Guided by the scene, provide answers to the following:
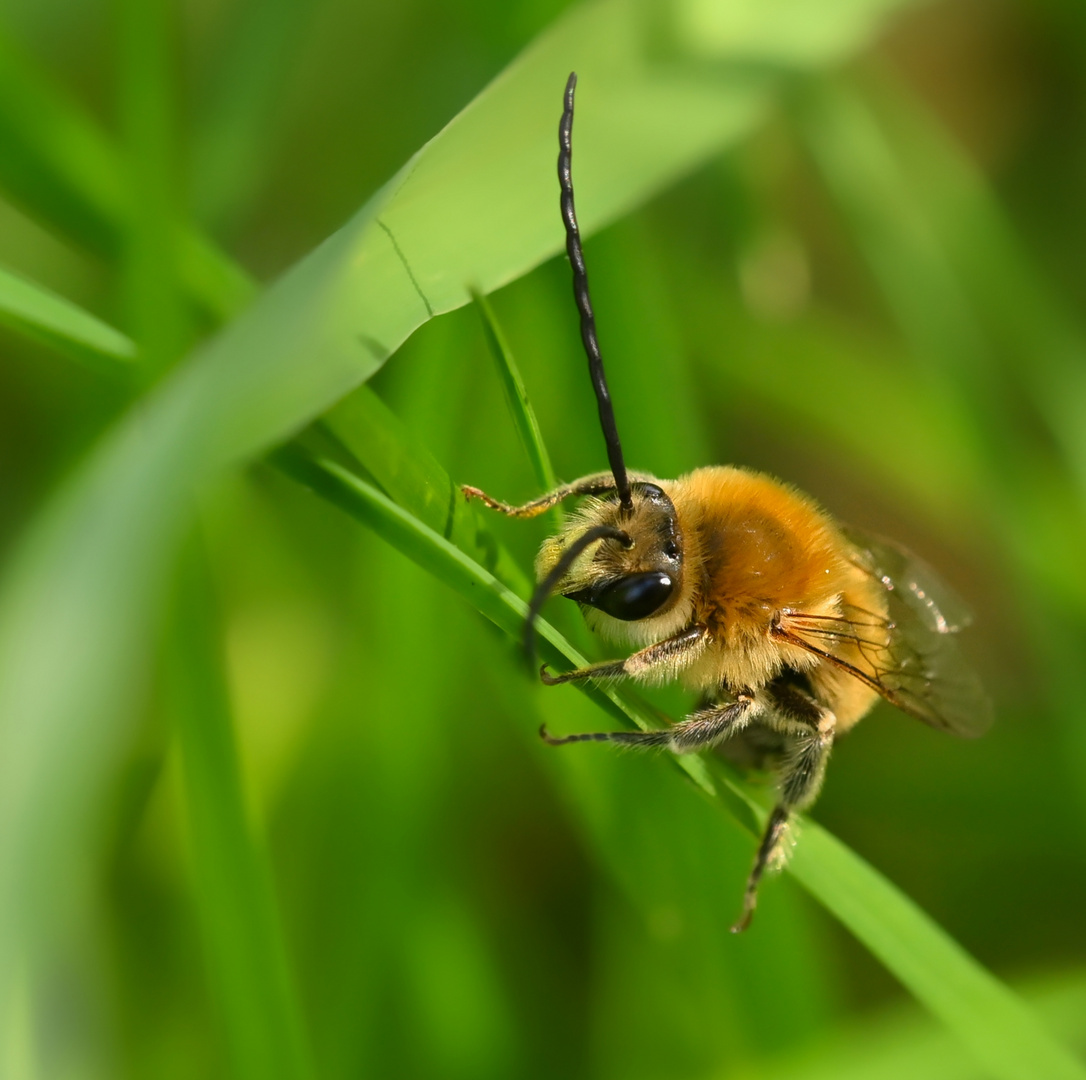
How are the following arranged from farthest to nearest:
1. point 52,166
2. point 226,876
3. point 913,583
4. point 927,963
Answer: point 913,583 < point 52,166 < point 927,963 < point 226,876

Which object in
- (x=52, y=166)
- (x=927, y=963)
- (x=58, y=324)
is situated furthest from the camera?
(x=52, y=166)

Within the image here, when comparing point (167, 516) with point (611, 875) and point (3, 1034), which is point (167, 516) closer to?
point (3, 1034)

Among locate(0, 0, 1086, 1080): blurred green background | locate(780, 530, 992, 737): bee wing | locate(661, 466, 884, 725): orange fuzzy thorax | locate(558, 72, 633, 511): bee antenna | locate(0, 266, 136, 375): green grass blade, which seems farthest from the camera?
locate(780, 530, 992, 737): bee wing

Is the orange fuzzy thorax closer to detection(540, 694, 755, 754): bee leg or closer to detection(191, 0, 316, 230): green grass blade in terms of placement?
detection(540, 694, 755, 754): bee leg

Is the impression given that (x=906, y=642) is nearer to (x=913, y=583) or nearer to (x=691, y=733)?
(x=913, y=583)

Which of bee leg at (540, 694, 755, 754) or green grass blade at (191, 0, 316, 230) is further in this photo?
green grass blade at (191, 0, 316, 230)

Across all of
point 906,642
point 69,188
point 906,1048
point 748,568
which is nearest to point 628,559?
point 748,568

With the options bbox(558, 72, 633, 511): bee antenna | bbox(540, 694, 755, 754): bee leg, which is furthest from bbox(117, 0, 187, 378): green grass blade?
bbox(540, 694, 755, 754): bee leg

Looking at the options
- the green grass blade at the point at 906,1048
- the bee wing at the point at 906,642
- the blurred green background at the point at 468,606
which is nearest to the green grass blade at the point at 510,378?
the blurred green background at the point at 468,606
